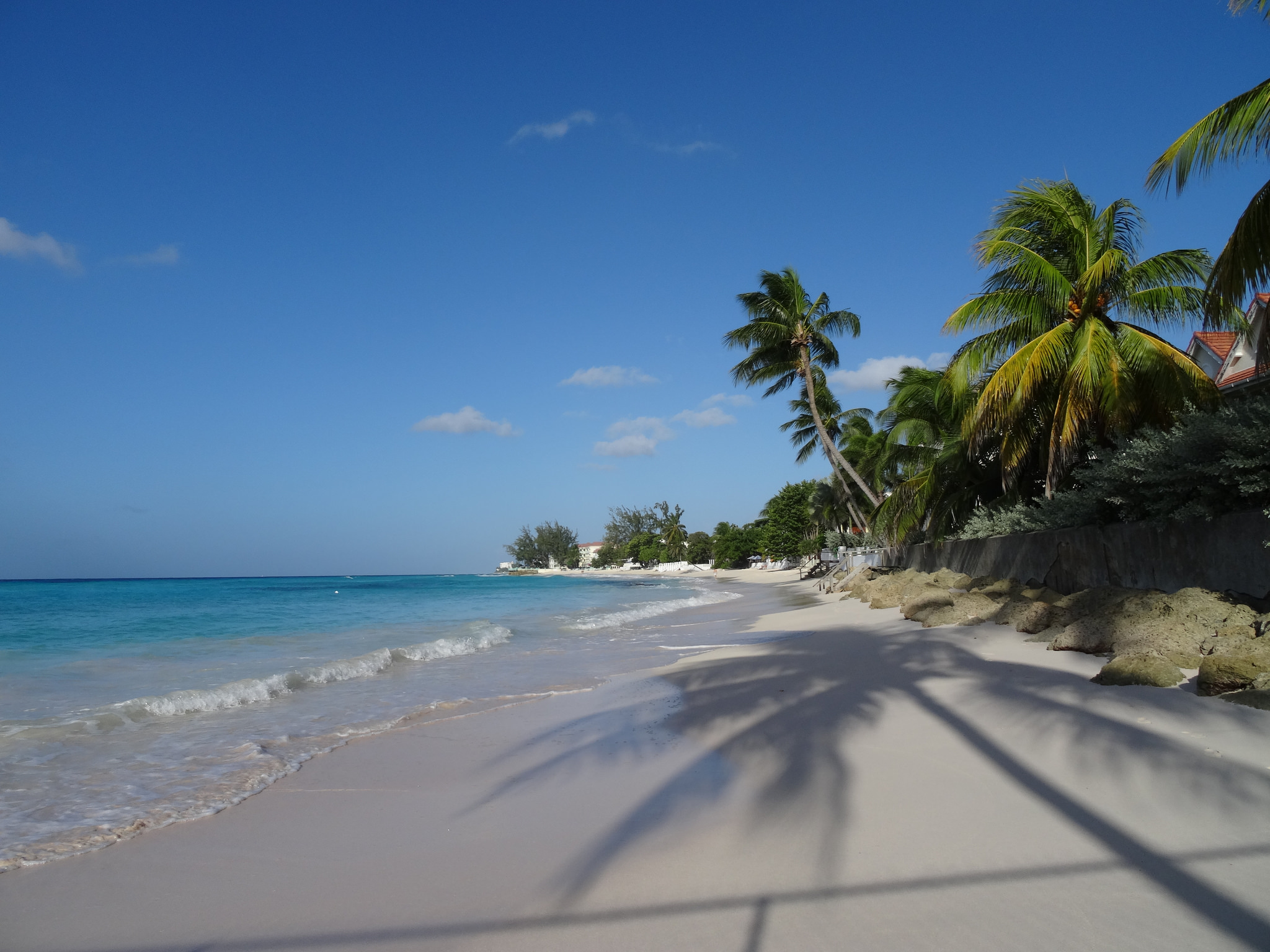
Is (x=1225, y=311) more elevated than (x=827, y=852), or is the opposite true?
(x=1225, y=311)

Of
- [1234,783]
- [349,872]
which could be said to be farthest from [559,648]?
[1234,783]

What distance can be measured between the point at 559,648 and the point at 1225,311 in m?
11.4

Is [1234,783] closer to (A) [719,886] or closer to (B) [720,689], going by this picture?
(A) [719,886]

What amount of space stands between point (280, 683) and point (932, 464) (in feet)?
54.2

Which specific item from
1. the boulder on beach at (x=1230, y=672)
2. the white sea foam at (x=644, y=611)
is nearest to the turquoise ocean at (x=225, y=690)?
the white sea foam at (x=644, y=611)

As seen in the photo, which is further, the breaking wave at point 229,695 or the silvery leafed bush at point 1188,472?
the breaking wave at point 229,695

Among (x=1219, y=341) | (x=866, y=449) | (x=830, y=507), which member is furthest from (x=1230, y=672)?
(x=830, y=507)

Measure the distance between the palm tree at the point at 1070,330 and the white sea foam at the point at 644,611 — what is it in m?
10.4

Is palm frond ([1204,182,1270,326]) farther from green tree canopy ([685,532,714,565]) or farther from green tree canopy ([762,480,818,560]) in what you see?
green tree canopy ([685,532,714,565])

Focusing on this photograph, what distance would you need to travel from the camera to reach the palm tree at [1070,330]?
11648 millimetres

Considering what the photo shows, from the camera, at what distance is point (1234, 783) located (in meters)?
3.72

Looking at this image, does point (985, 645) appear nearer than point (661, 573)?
Yes

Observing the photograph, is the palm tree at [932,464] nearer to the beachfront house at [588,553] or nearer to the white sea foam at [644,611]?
the white sea foam at [644,611]

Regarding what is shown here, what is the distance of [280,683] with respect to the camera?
32.3ft
